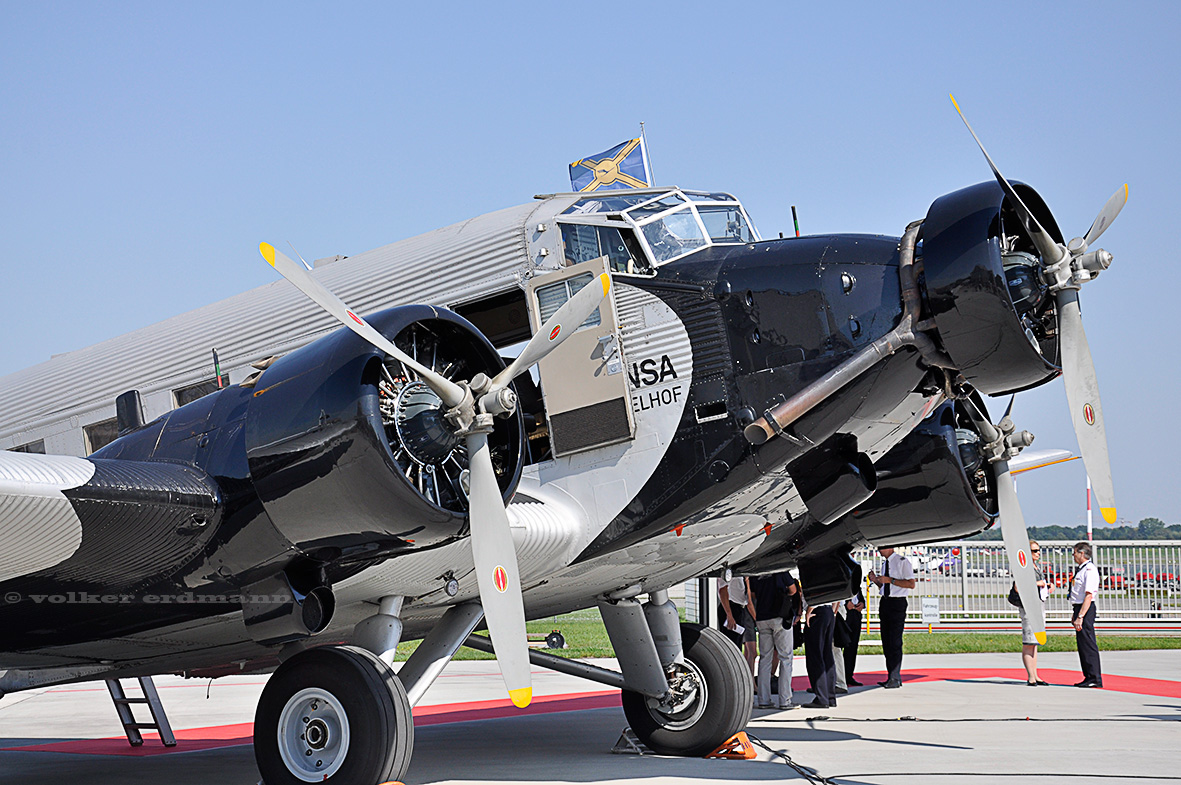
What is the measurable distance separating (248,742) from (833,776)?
7.26 m

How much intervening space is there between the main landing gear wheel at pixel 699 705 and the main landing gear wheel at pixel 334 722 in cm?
339

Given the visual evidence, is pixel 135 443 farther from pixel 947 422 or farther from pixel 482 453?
pixel 947 422

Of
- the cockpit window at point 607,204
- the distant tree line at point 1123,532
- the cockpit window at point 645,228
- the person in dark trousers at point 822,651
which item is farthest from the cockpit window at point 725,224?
the distant tree line at point 1123,532

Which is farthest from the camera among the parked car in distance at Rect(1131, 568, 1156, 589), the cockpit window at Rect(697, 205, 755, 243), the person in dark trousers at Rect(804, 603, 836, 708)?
the parked car in distance at Rect(1131, 568, 1156, 589)

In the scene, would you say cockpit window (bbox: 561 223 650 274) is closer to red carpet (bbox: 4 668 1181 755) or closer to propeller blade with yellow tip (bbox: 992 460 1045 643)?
propeller blade with yellow tip (bbox: 992 460 1045 643)

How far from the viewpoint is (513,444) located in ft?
22.1

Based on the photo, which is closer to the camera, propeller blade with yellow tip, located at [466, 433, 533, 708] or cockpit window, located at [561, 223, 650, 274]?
propeller blade with yellow tip, located at [466, 433, 533, 708]

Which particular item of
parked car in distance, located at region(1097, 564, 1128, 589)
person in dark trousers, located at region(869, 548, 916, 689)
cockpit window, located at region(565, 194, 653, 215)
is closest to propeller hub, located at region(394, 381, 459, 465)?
cockpit window, located at region(565, 194, 653, 215)

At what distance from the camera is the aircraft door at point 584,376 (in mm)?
7375

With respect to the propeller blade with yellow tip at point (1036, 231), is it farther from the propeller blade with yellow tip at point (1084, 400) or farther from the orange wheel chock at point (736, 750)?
the orange wheel chock at point (736, 750)

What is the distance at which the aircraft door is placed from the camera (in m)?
7.38

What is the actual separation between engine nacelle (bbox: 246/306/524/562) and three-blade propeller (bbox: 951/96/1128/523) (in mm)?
3476

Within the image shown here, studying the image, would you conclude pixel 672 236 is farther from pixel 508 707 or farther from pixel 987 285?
pixel 508 707

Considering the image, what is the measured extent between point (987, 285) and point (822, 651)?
7.40m
